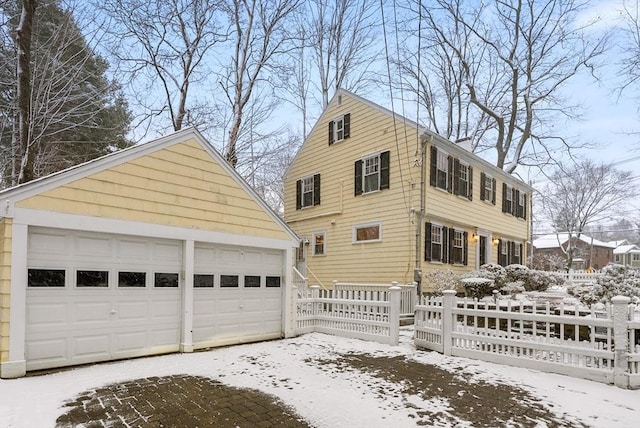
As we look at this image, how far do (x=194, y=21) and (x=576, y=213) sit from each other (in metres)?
34.6

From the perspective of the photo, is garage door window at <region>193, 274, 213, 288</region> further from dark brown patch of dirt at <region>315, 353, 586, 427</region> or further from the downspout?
the downspout

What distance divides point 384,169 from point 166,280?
8725mm

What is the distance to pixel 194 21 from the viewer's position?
15852 millimetres

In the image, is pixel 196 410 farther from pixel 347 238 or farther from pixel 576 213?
pixel 576 213

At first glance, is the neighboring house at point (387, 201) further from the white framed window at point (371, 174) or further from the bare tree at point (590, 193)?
the bare tree at point (590, 193)

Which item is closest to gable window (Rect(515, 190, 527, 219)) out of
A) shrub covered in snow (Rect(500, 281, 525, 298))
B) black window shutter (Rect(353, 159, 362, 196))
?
shrub covered in snow (Rect(500, 281, 525, 298))

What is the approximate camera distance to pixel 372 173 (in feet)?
46.2

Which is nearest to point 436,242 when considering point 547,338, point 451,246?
point 451,246

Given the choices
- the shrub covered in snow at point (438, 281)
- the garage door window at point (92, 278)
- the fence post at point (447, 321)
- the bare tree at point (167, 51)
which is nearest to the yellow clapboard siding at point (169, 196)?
the garage door window at point (92, 278)

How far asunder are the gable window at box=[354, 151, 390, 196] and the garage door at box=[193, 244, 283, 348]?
597 cm

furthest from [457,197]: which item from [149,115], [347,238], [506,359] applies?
[149,115]

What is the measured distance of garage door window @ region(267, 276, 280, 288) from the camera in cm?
876

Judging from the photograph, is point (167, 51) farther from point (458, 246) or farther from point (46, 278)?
point (458, 246)

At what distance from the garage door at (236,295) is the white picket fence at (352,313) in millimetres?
813
